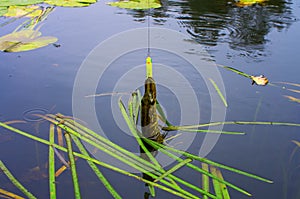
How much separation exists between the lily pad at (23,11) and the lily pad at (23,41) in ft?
1.94

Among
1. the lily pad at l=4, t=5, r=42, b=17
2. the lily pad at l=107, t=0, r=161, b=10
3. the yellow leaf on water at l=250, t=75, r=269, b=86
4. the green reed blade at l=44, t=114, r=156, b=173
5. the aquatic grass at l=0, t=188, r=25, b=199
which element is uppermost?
the lily pad at l=107, t=0, r=161, b=10

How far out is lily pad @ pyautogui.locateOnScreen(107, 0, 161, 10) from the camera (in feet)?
11.5

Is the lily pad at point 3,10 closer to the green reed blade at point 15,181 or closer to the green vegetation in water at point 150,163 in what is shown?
the green vegetation in water at point 150,163

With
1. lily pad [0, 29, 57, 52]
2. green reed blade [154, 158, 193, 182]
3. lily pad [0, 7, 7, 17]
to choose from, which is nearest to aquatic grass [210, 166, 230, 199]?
green reed blade [154, 158, 193, 182]

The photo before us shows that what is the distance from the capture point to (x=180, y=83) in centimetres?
204

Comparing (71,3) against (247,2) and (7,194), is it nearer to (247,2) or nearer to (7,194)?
(247,2)

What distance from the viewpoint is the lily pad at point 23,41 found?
2502 mm

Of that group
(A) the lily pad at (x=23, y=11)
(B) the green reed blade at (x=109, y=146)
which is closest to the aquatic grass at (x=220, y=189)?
(B) the green reed blade at (x=109, y=146)

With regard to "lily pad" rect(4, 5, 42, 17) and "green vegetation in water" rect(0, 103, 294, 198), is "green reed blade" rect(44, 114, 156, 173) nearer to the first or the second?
"green vegetation in water" rect(0, 103, 294, 198)

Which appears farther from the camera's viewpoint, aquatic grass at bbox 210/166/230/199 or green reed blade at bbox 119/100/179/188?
green reed blade at bbox 119/100/179/188

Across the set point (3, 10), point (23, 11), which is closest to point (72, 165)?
point (23, 11)

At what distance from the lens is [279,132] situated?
63.4 inches

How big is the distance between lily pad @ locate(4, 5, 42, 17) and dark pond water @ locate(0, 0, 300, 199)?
0.15 metres

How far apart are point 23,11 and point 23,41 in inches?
36.5
